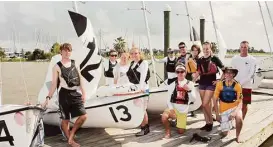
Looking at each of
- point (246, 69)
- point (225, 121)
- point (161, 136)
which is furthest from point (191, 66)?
point (161, 136)

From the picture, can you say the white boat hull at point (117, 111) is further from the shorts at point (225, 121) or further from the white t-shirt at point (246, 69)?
the white t-shirt at point (246, 69)

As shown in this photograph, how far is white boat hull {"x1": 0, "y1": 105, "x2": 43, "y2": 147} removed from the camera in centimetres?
397

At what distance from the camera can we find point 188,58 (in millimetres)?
5648

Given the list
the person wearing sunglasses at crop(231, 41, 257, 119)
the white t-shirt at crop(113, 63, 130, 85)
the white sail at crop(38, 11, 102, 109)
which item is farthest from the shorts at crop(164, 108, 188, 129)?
the white sail at crop(38, 11, 102, 109)

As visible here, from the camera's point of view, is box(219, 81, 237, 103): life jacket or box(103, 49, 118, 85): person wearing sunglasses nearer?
box(219, 81, 237, 103): life jacket

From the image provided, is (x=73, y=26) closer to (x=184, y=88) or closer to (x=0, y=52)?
(x=0, y=52)

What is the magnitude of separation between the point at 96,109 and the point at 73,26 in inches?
55.1

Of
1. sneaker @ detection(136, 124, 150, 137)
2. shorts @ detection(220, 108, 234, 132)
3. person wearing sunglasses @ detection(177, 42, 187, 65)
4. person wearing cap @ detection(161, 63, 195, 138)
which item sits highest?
person wearing sunglasses @ detection(177, 42, 187, 65)

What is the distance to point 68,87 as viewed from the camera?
4.36 metres

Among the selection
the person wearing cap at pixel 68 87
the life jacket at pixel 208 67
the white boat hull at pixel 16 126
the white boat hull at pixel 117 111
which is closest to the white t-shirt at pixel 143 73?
the white boat hull at pixel 117 111

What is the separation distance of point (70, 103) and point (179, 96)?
167 cm

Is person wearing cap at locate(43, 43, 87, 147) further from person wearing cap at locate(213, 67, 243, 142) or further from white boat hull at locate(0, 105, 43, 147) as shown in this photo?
person wearing cap at locate(213, 67, 243, 142)

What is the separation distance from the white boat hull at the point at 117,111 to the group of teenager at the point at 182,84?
0.19 meters

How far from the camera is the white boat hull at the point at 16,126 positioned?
3.97 metres
